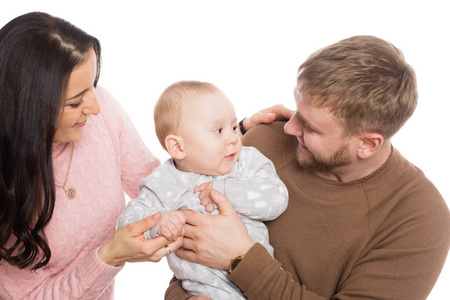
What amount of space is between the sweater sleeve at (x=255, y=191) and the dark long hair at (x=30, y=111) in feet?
2.16

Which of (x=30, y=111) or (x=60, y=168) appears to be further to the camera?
(x=60, y=168)

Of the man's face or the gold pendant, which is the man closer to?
the man's face

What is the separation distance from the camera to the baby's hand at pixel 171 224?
179 cm

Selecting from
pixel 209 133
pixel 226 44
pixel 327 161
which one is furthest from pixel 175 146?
pixel 226 44

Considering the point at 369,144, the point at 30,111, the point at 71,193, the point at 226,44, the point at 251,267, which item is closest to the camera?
the point at 30,111

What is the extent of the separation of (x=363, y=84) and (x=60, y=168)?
49.1 inches

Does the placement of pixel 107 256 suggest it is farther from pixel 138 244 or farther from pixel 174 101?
pixel 174 101

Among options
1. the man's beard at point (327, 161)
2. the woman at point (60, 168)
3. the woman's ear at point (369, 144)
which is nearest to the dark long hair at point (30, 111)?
the woman at point (60, 168)

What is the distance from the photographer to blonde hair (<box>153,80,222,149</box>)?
191 centimetres

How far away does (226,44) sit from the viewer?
371 centimetres

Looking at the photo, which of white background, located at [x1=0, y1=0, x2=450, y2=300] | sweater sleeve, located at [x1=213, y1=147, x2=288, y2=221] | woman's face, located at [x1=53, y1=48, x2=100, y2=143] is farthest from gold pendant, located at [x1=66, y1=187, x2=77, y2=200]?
white background, located at [x1=0, y1=0, x2=450, y2=300]

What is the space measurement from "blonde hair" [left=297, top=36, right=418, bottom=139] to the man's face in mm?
34

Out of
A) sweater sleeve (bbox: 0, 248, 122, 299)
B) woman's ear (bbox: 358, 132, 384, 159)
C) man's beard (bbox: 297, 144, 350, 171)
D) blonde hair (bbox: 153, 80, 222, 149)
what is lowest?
sweater sleeve (bbox: 0, 248, 122, 299)

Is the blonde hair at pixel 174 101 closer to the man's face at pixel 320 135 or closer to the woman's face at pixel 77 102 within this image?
the woman's face at pixel 77 102
